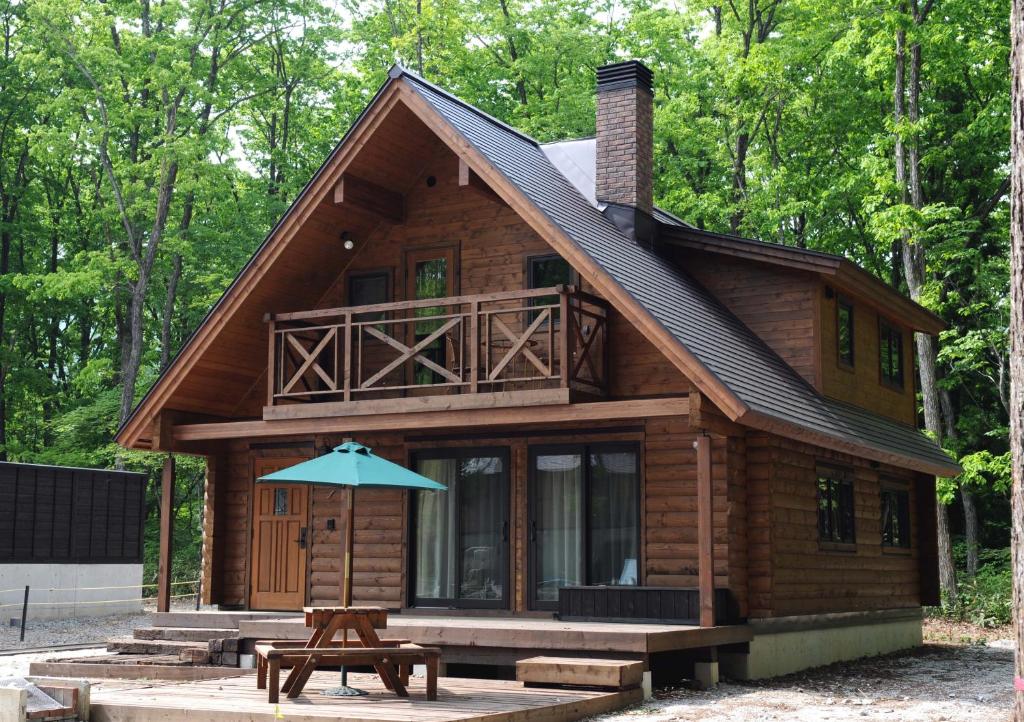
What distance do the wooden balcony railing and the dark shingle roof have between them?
0.76 metres

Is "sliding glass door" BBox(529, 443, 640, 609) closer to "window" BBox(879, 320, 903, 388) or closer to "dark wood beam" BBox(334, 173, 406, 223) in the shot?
"dark wood beam" BBox(334, 173, 406, 223)

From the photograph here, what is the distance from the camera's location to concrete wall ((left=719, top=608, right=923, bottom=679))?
12688mm

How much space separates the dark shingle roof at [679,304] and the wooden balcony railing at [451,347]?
762 millimetres

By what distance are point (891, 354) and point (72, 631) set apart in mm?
13875

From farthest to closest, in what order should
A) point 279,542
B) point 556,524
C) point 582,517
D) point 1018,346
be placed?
1. point 279,542
2. point 556,524
3. point 582,517
4. point 1018,346

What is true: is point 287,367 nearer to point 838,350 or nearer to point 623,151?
point 623,151

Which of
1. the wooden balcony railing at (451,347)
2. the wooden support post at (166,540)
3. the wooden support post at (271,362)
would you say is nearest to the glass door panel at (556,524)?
the wooden balcony railing at (451,347)

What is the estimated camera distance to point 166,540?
49.9ft

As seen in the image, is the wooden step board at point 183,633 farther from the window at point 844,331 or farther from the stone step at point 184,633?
the window at point 844,331

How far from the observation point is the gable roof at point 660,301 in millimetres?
11602

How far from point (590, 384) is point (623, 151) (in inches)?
154

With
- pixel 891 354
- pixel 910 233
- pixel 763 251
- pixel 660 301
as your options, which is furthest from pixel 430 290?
pixel 910 233

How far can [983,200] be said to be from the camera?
2631cm

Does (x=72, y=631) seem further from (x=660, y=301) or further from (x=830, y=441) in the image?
(x=830, y=441)
